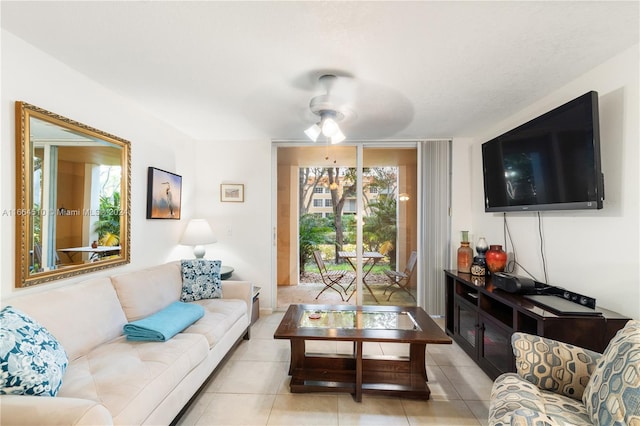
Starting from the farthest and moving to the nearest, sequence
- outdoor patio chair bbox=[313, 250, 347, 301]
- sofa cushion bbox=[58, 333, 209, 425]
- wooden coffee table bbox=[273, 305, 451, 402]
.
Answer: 1. outdoor patio chair bbox=[313, 250, 347, 301]
2. wooden coffee table bbox=[273, 305, 451, 402]
3. sofa cushion bbox=[58, 333, 209, 425]

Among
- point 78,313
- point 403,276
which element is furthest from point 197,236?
point 403,276

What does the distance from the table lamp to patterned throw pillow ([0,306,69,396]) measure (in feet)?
6.36

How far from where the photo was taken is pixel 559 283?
2371 mm

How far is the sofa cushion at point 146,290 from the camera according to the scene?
7.34ft

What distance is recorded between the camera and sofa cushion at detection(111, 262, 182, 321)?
2.24 m

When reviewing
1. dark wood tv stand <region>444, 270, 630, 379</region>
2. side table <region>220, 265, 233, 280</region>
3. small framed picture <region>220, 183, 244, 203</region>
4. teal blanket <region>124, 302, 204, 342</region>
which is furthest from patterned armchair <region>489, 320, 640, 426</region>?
small framed picture <region>220, 183, 244, 203</region>

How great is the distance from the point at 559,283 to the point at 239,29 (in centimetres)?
296

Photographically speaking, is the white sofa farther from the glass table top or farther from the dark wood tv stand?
the dark wood tv stand

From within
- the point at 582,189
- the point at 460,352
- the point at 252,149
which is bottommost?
the point at 460,352

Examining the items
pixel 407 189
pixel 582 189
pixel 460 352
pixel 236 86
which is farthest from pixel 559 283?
pixel 236 86

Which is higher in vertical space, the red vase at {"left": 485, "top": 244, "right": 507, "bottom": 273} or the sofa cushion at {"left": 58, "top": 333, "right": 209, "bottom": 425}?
the red vase at {"left": 485, "top": 244, "right": 507, "bottom": 273}

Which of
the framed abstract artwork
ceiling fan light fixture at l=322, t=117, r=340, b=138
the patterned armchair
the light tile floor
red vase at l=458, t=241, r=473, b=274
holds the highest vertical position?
ceiling fan light fixture at l=322, t=117, r=340, b=138

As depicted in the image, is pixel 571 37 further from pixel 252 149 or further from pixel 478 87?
pixel 252 149

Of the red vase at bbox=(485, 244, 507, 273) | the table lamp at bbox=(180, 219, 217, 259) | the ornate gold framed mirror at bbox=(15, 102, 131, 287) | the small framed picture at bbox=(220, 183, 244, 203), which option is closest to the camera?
the ornate gold framed mirror at bbox=(15, 102, 131, 287)
